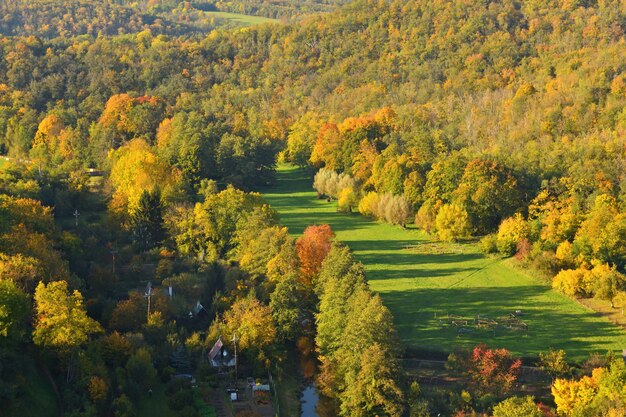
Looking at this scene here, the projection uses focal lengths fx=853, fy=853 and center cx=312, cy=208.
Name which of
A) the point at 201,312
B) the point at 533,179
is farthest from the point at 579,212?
the point at 201,312

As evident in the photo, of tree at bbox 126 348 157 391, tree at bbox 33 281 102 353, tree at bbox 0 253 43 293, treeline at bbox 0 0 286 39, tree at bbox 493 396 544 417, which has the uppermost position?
treeline at bbox 0 0 286 39

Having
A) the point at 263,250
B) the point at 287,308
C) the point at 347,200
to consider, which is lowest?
the point at 347,200

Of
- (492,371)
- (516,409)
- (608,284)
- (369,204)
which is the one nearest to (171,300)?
(492,371)

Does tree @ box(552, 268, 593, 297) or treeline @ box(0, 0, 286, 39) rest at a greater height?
treeline @ box(0, 0, 286, 39)

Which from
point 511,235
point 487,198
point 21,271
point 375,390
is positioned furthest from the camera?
point 487,198

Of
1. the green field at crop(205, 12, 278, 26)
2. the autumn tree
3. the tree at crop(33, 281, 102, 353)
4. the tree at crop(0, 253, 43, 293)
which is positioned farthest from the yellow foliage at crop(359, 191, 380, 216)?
the green field at crop(205, 12, 278, 26)

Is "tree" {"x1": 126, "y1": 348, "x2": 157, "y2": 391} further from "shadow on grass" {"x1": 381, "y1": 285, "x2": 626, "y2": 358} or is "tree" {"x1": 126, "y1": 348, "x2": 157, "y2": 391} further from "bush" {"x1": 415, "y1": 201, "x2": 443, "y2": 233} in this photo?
"bush" {"x1": 415, "y1": 201, "x2": 443, "y2": 233}

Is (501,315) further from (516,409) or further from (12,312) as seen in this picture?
(12,312)
